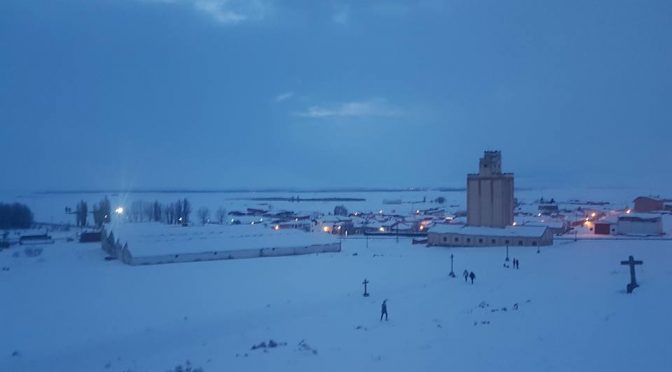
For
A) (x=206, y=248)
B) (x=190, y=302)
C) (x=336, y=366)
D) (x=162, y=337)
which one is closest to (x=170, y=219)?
(x=206, y=248)

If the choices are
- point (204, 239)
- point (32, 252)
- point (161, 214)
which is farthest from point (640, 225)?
point (161, 214)

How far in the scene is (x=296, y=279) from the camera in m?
22.8

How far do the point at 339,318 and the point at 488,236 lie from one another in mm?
24475

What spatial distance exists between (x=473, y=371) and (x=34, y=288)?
17.5 meters

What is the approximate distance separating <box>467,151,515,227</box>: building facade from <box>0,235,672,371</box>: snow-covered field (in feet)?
48.4

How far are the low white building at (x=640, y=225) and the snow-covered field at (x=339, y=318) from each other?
1595 cm

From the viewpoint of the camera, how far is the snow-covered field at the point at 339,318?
10.2m

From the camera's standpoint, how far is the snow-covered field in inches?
403

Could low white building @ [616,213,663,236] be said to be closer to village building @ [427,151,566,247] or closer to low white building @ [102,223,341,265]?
village building @ [427,151,566,247]

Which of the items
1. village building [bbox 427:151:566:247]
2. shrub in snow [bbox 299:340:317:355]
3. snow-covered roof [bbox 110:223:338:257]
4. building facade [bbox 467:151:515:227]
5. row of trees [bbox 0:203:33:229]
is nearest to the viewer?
shrub in snow [bbox 299:340:317:355]

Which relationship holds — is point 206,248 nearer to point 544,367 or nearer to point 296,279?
point 296,279

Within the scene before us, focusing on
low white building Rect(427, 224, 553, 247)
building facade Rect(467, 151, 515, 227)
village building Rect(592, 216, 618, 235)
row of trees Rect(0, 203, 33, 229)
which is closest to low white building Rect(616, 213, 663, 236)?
village building Rect(592, 216, 618, 235)

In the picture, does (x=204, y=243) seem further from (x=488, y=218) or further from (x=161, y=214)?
(x=161, y=214)

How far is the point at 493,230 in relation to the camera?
38281 millimetres
